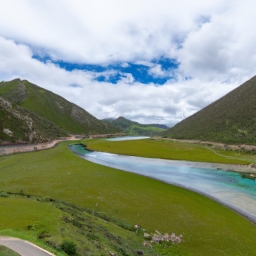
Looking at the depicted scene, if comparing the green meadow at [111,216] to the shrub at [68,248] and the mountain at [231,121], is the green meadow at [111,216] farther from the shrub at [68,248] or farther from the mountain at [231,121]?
the mountain at [231,121]

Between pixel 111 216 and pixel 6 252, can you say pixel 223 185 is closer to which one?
pixel 111 216

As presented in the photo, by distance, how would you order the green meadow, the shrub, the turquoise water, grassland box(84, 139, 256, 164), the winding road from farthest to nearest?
1. grassland box(84, 139, 256, 164)
2. the turquoise water
3. the green meadow
4. the shrub
5. the winding road

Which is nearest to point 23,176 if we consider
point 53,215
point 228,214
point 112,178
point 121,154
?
point 112,178

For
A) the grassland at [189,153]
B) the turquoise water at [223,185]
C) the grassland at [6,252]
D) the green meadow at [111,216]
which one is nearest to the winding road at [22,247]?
the grassland at [6,252]

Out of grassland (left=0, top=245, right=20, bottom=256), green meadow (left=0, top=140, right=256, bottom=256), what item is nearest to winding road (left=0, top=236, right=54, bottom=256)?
grassland (left=0, top=245, right=20, bottom=256)

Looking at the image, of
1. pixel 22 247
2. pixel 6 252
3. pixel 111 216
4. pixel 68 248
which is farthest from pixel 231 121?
pixel 6 252

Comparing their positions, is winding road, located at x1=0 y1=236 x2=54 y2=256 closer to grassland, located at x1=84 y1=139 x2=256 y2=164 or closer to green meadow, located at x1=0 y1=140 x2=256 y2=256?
green meadow, located at x1=0 y1=140 x2=256 y2=256
